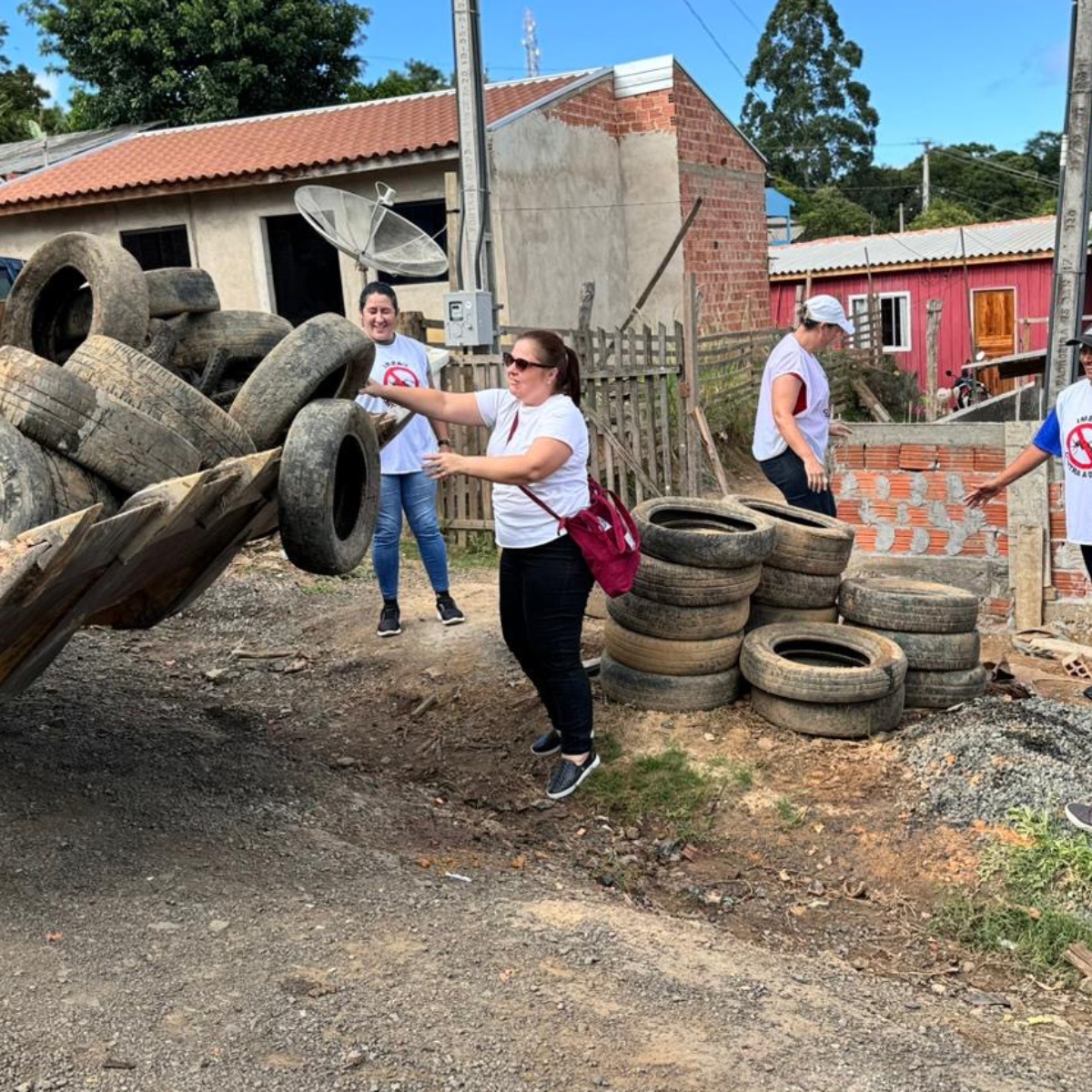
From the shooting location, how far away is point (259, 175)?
14.9 metres

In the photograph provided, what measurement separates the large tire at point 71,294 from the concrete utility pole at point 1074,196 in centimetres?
632

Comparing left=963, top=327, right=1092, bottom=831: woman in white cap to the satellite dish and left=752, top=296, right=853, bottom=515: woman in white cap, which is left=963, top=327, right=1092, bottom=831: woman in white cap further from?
the satellite dish

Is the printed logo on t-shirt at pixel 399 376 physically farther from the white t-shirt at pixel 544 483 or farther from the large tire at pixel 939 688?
the large tire at pixel 939 688

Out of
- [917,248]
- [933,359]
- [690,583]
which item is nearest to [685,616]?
[690,583]

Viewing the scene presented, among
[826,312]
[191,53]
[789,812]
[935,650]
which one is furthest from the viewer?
[191,53]

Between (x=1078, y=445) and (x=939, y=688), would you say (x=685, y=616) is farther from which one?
(x=1078, y=445)

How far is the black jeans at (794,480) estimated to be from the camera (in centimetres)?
602

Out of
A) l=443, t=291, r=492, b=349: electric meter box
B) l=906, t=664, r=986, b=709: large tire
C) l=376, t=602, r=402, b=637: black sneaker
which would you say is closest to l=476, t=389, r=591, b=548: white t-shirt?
l=906, t=664, r=986, b=709: large tire

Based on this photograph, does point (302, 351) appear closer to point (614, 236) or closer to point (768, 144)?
point (614, 236)

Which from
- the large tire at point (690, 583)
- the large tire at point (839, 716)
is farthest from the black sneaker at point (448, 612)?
the large tire at point (839, 716)

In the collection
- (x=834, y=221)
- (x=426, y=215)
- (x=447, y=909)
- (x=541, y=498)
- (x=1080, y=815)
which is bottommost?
(x=1080, y=815)

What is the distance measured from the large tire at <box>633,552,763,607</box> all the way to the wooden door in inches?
985

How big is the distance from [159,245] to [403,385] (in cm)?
1206

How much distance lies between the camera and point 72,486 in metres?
3.43
